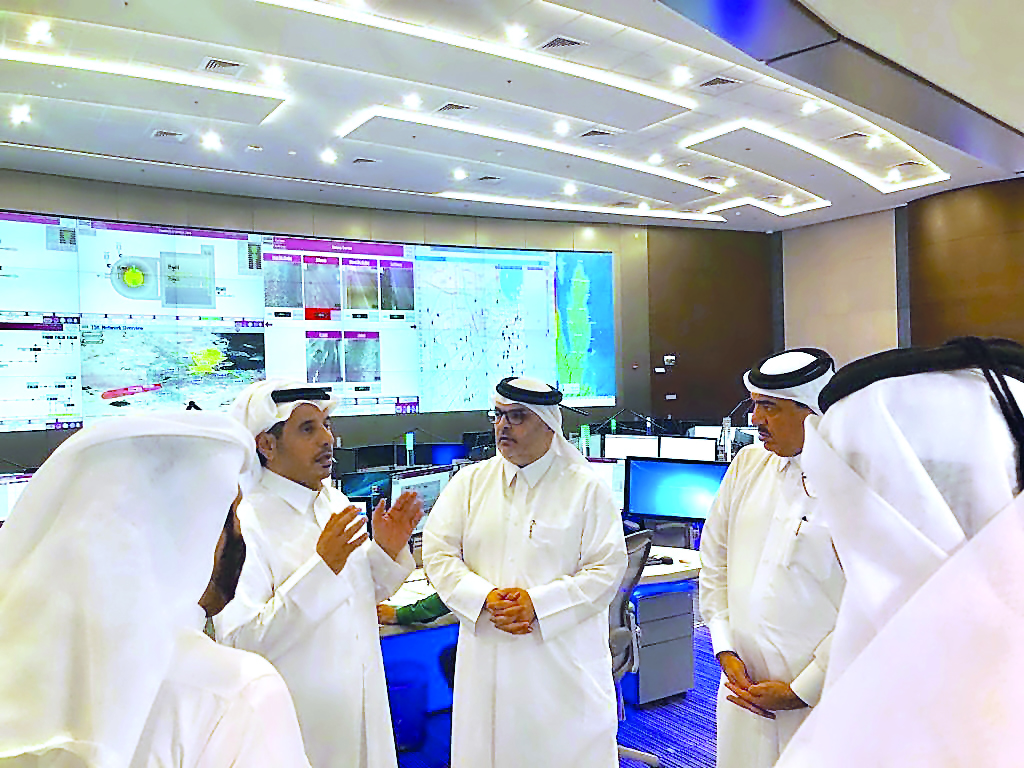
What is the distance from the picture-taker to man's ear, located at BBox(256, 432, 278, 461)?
2.46m

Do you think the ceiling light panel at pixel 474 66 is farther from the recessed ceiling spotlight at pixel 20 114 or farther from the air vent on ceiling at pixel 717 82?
the recessed ceiling spotlight at pixel 20 114

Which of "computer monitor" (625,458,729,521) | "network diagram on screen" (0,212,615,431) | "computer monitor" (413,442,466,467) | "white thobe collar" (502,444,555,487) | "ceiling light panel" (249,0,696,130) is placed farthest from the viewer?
"network diagram on screen" (0,212,615,431)

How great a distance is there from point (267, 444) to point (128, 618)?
143 centimetres

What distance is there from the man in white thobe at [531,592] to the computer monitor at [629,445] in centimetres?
304

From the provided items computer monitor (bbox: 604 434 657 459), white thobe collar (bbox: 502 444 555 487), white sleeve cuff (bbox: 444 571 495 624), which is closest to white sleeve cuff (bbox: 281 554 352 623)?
white sleeve cuff (bbox: 444 571 495 624)

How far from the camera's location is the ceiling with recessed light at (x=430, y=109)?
5328mm

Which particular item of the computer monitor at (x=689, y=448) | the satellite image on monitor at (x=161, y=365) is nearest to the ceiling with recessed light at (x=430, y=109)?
the satellite image on monitor at (x=161, y=365)

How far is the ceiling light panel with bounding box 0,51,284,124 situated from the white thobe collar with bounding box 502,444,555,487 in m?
4.57

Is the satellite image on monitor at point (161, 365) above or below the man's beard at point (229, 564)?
above

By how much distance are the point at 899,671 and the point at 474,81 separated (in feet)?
20.5

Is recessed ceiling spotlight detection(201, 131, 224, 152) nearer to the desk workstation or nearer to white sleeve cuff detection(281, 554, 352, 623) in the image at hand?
the desk workstation

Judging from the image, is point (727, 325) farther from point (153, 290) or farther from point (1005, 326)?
point (153, 290)

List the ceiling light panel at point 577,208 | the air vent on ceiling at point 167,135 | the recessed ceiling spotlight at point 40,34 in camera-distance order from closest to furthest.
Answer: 1. the recessed ceiling spotlight at point 40,34
2. the air vent on ceiling at point 167,135
3. the ceiling light panel at point 577,208

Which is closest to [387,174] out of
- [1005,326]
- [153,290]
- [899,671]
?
[153,290]
